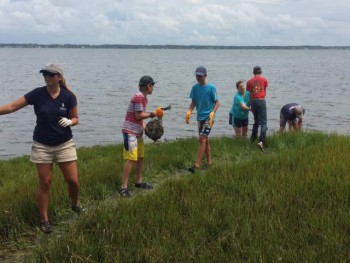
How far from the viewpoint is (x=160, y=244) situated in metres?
4.27

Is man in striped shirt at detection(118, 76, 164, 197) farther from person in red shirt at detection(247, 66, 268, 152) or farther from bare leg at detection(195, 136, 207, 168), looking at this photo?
person in red shirt at detection(247, 66, 268, 152)

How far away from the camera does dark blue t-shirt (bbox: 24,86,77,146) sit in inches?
199

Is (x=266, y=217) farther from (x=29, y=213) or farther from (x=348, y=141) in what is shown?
(x=348, y=141)

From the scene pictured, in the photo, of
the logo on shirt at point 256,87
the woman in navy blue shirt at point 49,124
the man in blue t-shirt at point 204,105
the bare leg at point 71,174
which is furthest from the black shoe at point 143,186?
the logo on shirt at point 256,87

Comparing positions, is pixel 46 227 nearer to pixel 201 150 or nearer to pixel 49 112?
pixel 49 112

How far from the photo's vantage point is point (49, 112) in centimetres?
507

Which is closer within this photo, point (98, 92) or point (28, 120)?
point (28, 120)

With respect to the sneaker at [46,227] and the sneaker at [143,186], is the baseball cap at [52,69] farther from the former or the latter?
the sneaker at [143,186]

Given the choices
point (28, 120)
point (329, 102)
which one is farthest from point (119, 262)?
point (329, 102)

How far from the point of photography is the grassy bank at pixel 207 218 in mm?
4137

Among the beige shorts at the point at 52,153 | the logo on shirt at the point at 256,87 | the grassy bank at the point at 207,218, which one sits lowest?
the grassy bank at the point at 207,218

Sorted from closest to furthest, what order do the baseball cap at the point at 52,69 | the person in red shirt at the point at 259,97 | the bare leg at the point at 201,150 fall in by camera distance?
the baseball cap at the point at 52,69, the bare leg at the point at 201,150, the person in red shirt at the point at 259,97

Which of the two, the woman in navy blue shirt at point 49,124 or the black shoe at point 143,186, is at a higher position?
the woman in navy blue shirt at point 49,124

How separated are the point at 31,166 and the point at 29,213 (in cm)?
494
